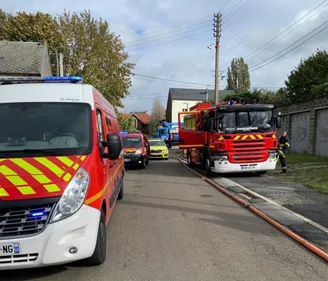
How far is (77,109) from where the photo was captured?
5152mm

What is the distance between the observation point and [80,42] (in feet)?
132

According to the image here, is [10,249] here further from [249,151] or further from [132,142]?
[132,142]

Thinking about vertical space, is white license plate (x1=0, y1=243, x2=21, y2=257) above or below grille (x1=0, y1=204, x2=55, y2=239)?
below

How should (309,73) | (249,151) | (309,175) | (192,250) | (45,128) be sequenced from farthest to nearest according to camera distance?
(309,73)
(249,151)
(309,175)
(192,250)
(45,128)

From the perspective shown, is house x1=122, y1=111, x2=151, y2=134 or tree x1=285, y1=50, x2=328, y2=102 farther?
house x1=122, y1=111, x2=151, y2=134

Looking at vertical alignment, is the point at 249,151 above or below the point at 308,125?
below

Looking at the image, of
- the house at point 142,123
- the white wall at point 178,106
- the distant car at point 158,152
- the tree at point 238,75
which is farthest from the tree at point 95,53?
the house at point 142,123

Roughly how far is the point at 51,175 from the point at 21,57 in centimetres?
3027

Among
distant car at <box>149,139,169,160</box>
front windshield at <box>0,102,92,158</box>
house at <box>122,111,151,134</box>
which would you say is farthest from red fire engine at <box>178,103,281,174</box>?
house at <box>122,111,151,134</box>

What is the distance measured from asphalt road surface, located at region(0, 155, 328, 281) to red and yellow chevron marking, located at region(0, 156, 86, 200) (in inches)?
44.9

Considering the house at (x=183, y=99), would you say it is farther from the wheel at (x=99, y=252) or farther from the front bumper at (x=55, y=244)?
the front bumper at (x=55, y=244)

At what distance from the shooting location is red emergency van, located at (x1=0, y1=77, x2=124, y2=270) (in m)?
3.93

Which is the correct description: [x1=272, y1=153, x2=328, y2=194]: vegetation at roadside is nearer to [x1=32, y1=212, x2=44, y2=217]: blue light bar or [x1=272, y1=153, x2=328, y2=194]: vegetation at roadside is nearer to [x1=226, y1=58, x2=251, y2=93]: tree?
[x1=32, y1=212, x2=44, y2=217]: blue light bar

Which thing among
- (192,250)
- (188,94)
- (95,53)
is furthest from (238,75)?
(192,250)
